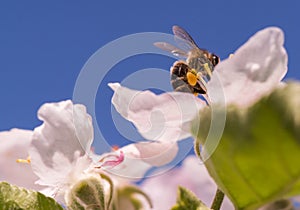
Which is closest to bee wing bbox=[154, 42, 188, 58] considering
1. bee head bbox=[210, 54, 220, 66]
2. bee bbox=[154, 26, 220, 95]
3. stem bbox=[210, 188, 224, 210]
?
bee bbox=[154, 26, 220, 95]

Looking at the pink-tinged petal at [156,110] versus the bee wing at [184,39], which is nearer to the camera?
the pink-tinged petal at [156,110]

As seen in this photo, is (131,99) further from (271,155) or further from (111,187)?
(271,155)

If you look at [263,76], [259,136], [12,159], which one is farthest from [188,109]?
[12,159]

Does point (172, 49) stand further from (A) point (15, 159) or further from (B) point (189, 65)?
(A) point (15, 159)

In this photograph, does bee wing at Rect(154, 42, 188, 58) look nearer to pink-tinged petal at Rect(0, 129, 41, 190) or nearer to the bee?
the bee

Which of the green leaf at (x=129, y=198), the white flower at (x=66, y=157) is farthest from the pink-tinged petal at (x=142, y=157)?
the green leaf at (x=129, y=198)

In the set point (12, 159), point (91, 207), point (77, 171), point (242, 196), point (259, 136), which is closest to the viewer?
point (259, 136)

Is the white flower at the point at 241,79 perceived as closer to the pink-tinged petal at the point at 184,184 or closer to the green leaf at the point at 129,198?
the green leaf at the point at 129,198
